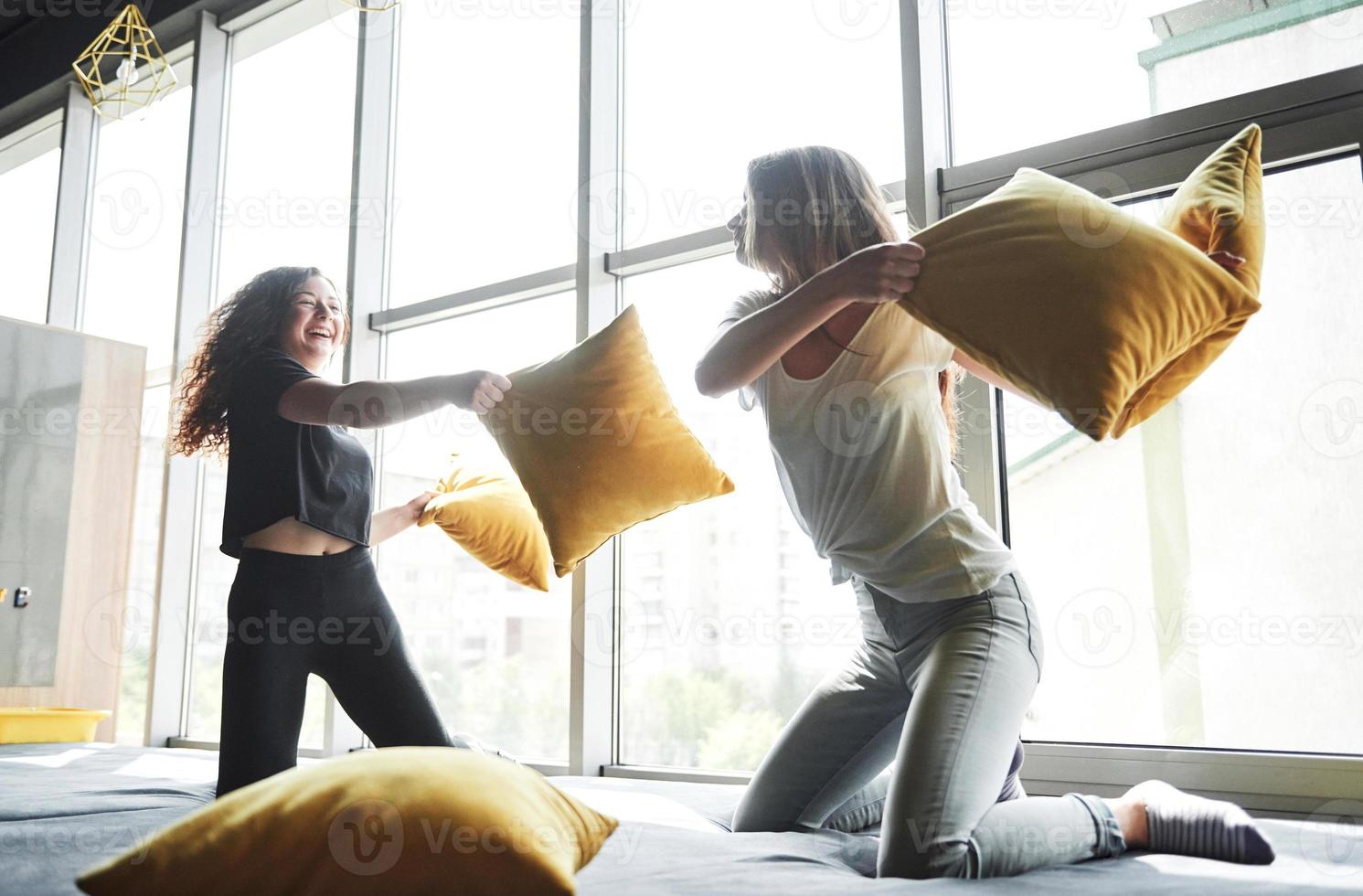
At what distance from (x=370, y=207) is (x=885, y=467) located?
8.04ft

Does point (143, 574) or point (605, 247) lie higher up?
point (605, 247)

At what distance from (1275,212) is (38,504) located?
12.2 ft

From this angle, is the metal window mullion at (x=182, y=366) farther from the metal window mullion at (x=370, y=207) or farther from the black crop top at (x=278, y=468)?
the black crop top at (x=278, y=468)

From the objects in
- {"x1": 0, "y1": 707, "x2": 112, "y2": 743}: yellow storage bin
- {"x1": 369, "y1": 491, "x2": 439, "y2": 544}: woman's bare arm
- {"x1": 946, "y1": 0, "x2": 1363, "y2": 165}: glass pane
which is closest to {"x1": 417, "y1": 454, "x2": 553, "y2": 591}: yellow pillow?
{"x1": 369, "y1": 491, "x2": 439, "y2": 544}: woman's bare arm

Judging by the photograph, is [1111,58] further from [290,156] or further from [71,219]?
[71,219]

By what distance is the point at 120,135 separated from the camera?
462 cm

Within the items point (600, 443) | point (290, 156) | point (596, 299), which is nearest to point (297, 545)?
point (600, 443)

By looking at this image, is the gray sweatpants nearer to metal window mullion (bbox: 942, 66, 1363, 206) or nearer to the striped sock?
the striped sock

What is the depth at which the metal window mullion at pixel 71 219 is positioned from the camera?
15.4 ft

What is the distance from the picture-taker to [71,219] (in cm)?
473

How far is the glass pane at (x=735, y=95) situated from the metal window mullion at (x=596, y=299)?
0.05m

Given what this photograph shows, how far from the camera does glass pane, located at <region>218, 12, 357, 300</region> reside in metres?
3.69

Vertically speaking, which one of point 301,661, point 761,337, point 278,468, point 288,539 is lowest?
point 301,661

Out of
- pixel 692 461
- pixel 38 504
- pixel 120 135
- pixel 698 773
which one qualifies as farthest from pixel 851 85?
pixel 120 135
